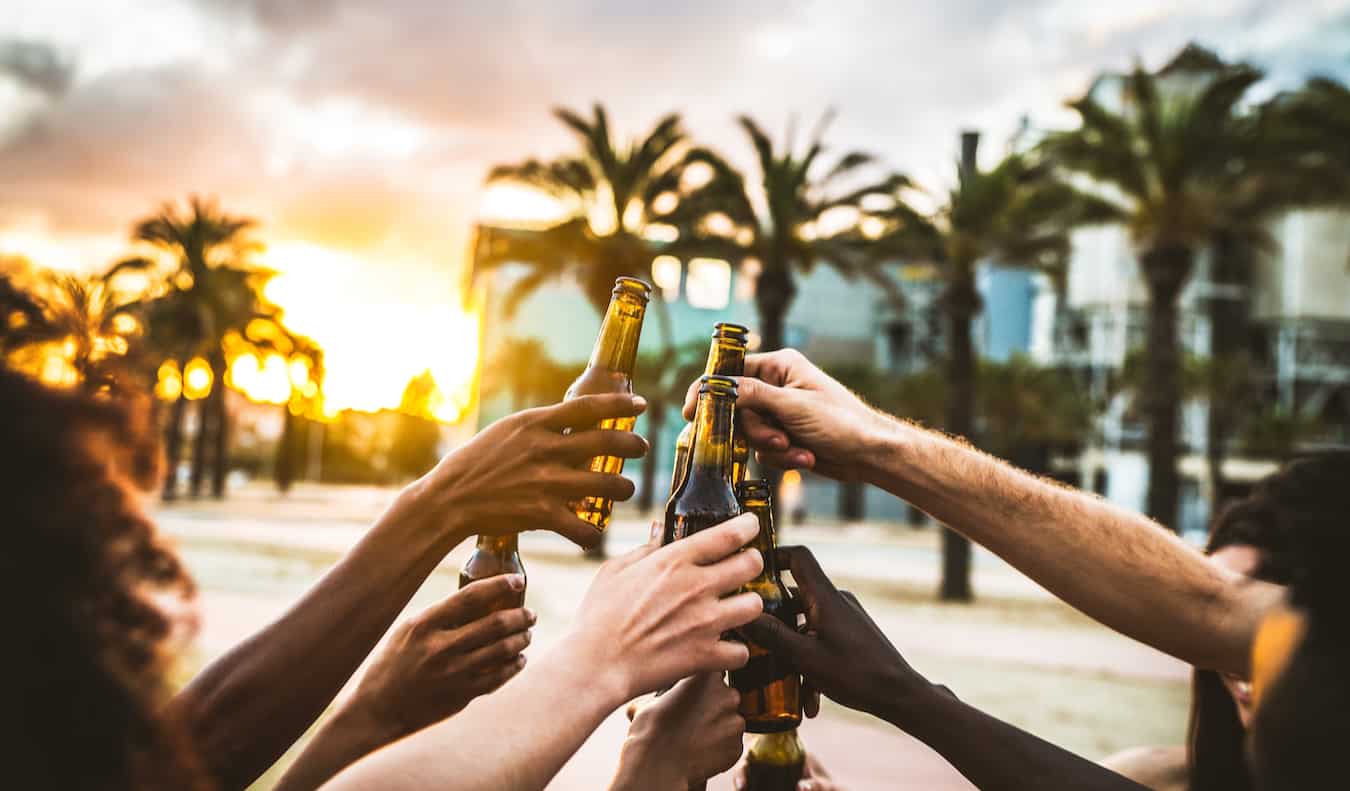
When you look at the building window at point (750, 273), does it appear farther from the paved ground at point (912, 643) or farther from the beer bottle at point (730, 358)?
the beer bottle at point (730, 358)

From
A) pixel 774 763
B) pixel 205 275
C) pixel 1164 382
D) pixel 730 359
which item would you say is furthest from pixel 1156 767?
pixel 205 275

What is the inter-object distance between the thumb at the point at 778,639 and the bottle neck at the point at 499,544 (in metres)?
0.48

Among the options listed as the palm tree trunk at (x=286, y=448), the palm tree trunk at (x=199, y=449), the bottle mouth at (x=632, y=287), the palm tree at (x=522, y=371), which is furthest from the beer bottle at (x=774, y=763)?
the palm tree at (x=522, y=371)

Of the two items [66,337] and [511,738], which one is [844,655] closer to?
[511,738]

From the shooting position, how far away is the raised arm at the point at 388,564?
4.56 feet

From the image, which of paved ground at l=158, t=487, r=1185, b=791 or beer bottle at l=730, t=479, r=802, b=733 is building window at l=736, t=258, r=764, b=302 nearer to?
paved ground at l=158, t=487, r=1185, b=791

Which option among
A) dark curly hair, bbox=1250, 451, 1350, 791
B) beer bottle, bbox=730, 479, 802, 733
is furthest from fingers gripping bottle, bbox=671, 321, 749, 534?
dark curly hair, bbox=1250, 451, 1350, 791

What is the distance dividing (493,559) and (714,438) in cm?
43

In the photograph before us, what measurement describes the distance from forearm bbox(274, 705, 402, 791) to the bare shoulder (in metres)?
1.79

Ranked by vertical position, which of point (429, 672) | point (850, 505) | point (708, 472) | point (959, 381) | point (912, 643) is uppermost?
point (959, 381)

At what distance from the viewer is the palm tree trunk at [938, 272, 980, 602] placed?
60.0 feet

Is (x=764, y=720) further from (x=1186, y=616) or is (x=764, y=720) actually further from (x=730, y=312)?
(x=730, y=312)

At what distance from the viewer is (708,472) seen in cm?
156

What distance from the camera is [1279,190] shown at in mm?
17141
